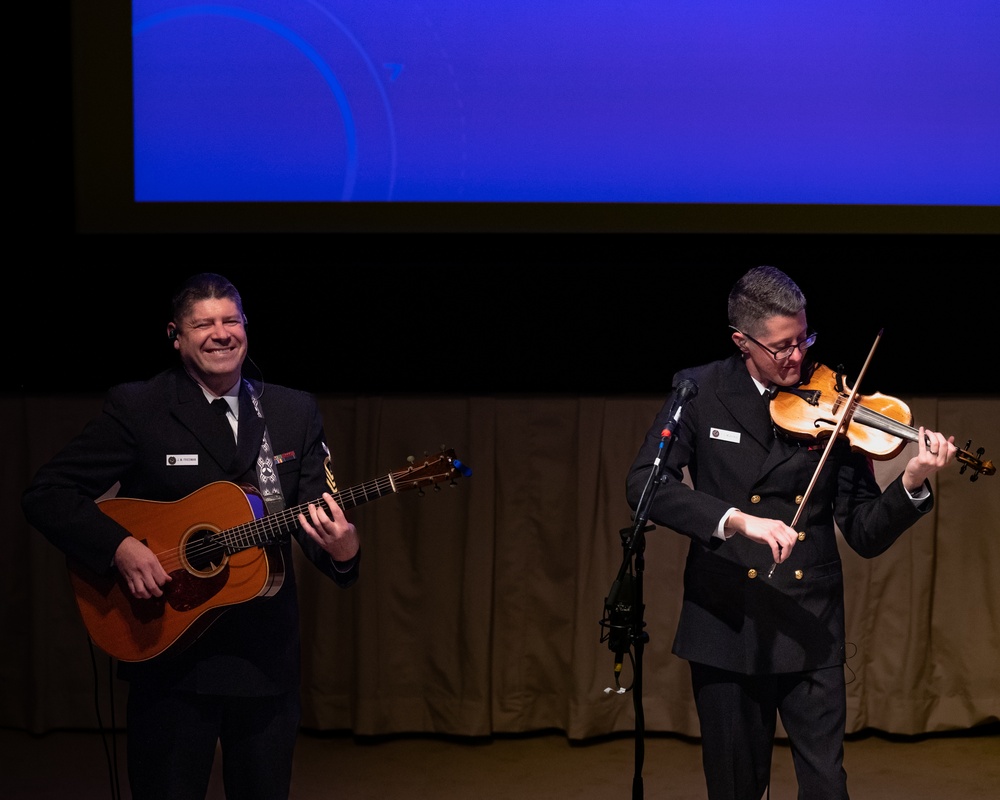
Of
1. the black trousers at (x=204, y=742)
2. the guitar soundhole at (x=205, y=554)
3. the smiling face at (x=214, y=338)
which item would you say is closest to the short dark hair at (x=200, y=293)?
the smiling face at (x=214, y=338)

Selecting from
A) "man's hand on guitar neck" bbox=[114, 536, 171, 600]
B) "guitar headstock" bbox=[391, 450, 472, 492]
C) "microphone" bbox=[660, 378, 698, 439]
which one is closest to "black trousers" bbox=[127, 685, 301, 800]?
"man's hand on guitar neck" bbox=[114, 536, 171, 600]

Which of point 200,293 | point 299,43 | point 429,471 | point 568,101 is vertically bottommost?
point 429,471

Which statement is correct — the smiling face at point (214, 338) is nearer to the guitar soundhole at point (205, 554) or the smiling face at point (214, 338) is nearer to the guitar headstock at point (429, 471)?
the guitar soundhole at point (205, 554)

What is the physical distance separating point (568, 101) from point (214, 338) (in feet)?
7.59

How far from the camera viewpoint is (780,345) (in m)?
2.69

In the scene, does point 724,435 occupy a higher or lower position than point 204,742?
higher

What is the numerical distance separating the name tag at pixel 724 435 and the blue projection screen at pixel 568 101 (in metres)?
2.01

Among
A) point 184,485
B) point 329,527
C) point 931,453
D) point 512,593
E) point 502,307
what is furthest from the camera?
point 502,307

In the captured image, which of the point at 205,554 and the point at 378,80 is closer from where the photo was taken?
the point at 205,554

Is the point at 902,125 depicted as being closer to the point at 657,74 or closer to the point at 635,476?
the point at 657,74

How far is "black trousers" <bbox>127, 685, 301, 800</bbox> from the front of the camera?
2707mm

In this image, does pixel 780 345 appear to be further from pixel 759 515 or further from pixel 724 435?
pixel 759 515

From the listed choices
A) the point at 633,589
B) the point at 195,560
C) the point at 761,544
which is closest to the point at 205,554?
the point at 195,560

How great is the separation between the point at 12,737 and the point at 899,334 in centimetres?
388
